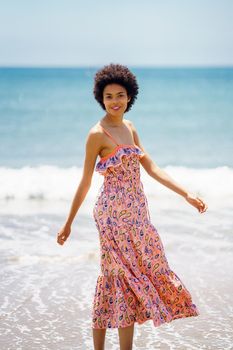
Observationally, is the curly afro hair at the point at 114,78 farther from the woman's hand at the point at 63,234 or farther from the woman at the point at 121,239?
the woman's hand at the point at 63,234

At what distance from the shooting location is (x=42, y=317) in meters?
4.98

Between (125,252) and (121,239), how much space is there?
70 millimetres

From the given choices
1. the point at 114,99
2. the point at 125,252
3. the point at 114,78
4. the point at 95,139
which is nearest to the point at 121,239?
the point at 125,252

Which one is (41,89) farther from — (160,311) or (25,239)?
(160,311)

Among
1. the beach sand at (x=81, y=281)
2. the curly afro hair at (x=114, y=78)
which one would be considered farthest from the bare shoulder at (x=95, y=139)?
the beach sand at (x=81, y=281)

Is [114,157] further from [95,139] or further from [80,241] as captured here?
[80,241]

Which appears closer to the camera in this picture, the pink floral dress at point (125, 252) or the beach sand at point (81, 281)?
the pink floral dress at point (125, 252)

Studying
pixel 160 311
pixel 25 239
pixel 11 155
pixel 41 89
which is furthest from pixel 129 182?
pixel 41 89

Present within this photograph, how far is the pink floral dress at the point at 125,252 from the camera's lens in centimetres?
384

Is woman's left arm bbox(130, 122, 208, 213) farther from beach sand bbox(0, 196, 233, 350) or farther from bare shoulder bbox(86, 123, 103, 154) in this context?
beach sand bbox(0, 196, 233, 350)

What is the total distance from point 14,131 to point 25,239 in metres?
14.4

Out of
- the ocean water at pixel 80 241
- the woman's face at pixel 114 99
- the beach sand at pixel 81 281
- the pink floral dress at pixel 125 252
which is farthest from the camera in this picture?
the ocean water at pixel 80 241

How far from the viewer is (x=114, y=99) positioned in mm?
3943

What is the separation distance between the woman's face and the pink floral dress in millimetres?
143
